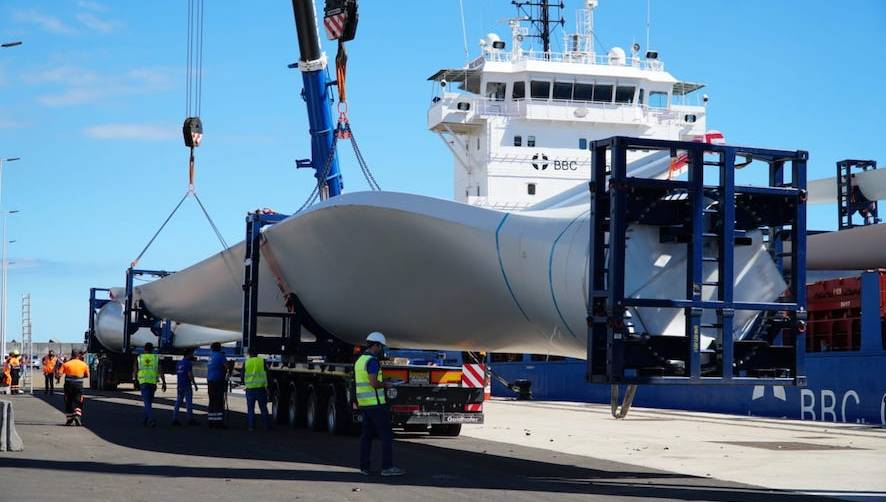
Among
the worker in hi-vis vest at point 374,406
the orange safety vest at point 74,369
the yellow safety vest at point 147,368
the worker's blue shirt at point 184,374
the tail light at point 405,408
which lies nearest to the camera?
the worker in hi-vis vest at point 374,406

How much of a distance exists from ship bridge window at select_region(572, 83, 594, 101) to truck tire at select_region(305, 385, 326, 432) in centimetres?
2551

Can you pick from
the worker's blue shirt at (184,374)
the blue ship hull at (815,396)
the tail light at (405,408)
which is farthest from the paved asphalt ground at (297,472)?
the blue ship hull at (815,396)

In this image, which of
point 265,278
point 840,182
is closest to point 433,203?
point 265,278

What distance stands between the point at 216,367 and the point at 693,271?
12.5 meters

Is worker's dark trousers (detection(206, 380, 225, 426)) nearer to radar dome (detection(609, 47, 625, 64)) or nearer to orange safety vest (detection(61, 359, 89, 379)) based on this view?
orange safety vest (detection(61, 359, 89, 379))

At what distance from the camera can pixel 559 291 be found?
579 inches

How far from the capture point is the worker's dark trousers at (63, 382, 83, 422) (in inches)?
893

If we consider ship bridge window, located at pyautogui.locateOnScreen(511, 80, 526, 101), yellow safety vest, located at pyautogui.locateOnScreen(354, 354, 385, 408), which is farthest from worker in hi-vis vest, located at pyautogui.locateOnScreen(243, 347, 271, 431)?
ship bridge window, located at pyautogui.locateOnScreen(511, 80, 526, 101)

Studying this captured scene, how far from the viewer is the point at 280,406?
2427cm

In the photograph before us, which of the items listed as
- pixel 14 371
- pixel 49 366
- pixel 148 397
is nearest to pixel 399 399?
pixel 148 397

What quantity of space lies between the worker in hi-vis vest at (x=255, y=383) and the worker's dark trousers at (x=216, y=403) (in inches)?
19.4

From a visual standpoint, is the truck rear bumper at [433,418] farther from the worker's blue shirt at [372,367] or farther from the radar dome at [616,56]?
the radar dome at [616,56]

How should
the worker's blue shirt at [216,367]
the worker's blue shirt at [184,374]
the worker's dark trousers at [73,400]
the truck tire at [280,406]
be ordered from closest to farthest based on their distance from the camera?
the worker's dark trousers at [73,400]
the worker's blue shirt at [216,367]
the truck tire at [280,406]
the worker's blue shirt at [184,374]

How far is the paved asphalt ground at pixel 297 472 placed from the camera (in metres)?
12.3
